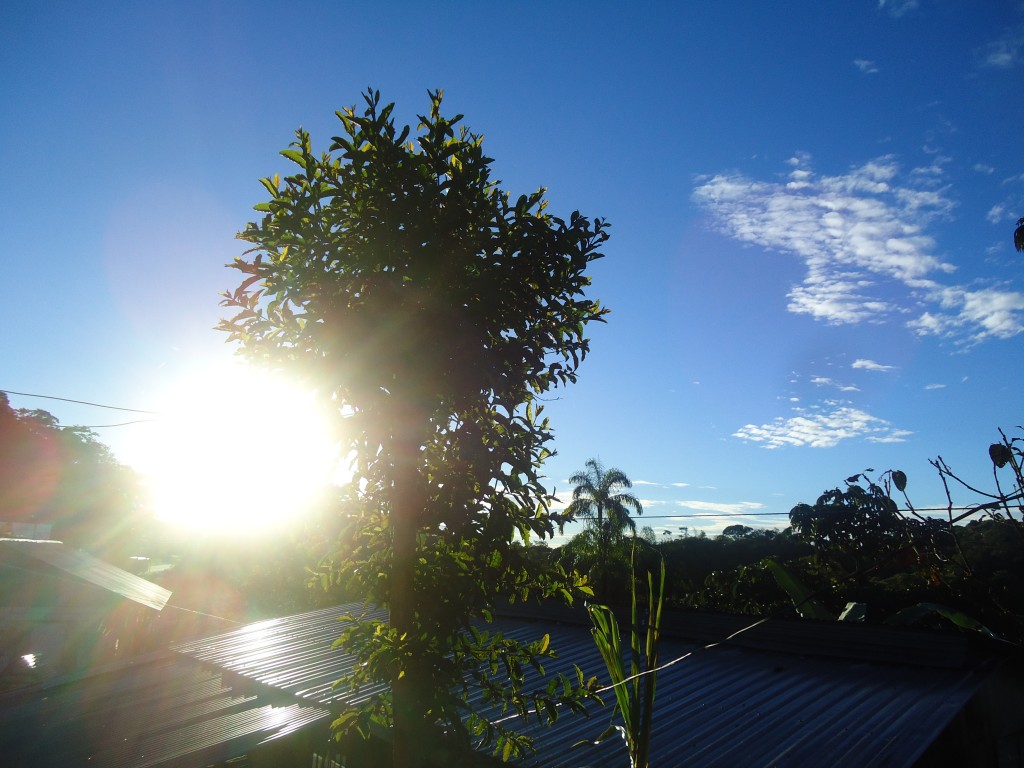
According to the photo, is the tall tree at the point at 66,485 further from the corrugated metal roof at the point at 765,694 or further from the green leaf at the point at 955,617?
the green leaf at the point at 955,617

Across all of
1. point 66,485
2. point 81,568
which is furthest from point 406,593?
point 66,485

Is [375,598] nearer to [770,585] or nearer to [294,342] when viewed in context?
[294,342]

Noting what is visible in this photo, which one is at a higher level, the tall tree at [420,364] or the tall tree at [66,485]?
the tall tree at [66,485]

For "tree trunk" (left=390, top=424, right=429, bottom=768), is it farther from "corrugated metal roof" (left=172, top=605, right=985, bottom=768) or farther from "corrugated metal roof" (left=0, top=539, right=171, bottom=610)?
"corrugated metal roof" (left=0, top=539, right=171, bottom=610)

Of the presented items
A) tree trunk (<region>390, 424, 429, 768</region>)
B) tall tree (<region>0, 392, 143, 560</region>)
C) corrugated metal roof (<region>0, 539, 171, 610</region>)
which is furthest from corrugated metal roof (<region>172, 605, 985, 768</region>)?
tall tree (<region>0, 392, 143, 560</region>)

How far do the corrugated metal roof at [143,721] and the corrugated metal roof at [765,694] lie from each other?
1.43ft

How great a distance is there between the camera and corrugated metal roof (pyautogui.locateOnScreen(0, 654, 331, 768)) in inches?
200

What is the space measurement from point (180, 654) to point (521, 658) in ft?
27.7

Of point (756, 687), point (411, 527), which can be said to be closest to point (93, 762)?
point (411, 527)

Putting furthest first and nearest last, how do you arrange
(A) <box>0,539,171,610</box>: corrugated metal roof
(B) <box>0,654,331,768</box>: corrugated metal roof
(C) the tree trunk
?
(A) <box>0,539,171,610</box>: corrugated metal roof < (B) <box>0,654,331,768</box>: corrugated metal roof < (C) the tree trunk

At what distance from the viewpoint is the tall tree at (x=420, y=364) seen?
3.06m

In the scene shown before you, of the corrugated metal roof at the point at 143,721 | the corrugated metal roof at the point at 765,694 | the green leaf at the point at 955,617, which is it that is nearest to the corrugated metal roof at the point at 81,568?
the corrugated metal roof at the point at 765,694

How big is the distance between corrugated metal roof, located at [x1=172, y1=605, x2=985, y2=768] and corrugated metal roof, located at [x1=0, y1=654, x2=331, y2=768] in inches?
17.1

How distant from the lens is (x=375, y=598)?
3.39 metres
